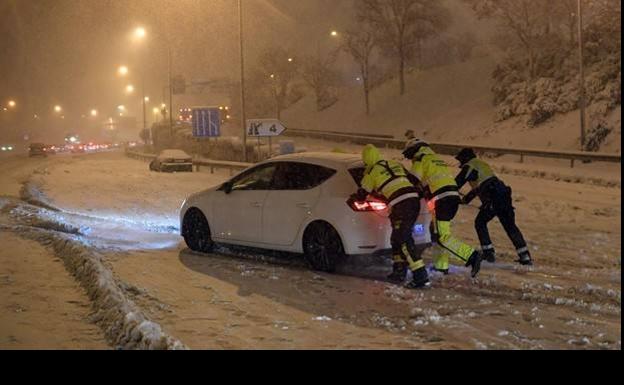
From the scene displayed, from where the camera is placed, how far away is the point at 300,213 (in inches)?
373

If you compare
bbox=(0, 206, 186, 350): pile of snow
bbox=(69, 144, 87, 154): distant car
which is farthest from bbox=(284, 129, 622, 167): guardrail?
bbox=(69, 144, 87, 154): distant car

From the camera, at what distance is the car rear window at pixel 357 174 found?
365 inches

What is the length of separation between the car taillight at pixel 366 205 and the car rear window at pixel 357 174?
408mm

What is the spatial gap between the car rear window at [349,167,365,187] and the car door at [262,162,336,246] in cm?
24

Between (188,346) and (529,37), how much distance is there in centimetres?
3970

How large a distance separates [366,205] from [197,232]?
331 centimetres

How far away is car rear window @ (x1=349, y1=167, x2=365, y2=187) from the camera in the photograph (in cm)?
928

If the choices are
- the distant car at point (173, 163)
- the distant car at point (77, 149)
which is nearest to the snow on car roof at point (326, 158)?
the distant car at point (173, 163)

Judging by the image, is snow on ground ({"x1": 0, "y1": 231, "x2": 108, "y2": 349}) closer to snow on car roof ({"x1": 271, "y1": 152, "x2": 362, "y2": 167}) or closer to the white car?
the white car

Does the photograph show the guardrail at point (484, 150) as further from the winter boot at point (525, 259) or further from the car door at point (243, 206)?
the car door at point (243, 206)

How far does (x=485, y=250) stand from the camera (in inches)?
387
